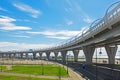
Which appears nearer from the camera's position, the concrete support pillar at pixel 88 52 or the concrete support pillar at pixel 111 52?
the concrete support pillar at pixel 111 52

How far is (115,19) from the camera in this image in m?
39.2

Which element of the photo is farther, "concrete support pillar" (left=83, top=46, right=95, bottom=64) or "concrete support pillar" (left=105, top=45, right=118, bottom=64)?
"concrete support pillar" (left=83, top=46, right=95, bottom=64)

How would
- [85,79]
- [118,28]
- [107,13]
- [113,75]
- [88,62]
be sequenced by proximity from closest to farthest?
1. [118,28]
2. [107,13]
3. [113,75]
4. [85,79]
5. [88,62]

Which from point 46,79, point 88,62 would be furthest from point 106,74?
point 88,62

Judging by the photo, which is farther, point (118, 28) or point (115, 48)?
point (115, 48)

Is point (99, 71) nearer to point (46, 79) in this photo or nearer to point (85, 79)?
point (85, 79)

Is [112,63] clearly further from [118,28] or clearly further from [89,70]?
[118,28]

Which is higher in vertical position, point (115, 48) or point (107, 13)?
point (107, 13)

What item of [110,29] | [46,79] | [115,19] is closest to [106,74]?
[46,79]

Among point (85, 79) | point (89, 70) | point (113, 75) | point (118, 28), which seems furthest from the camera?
point (89, 70)

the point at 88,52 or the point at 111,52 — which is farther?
the point at 88,52

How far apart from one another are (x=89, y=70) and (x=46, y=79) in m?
24.5

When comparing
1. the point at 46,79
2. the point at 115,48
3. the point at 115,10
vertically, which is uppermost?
the point at 115,10

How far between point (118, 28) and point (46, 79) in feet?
96.9
